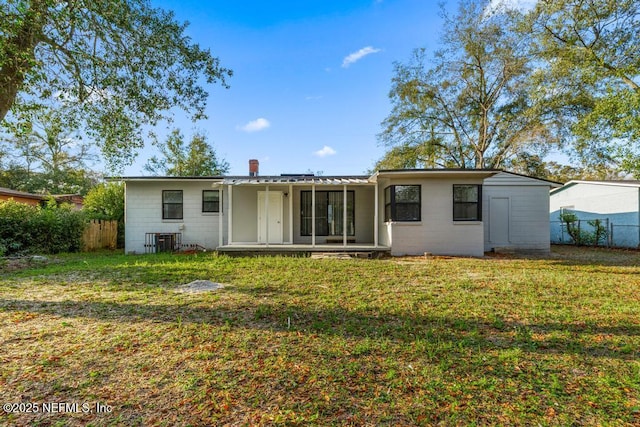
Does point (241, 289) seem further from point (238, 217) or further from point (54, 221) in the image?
point (54, 221)

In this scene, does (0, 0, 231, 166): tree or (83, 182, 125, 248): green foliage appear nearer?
(0, 0, 231, 166): tree

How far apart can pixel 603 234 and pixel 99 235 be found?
22.1 metres

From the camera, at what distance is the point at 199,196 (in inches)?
465

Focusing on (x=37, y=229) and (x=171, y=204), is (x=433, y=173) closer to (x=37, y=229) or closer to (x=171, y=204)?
(x=171, y=204)

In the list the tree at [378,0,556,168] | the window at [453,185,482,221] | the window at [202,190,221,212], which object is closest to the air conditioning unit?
the window at [202,190,221,212]

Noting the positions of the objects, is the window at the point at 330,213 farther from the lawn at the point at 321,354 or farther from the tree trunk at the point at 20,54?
the tree trunk at the point at 20,54

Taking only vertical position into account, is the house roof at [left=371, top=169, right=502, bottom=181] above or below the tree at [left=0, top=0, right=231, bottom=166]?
below

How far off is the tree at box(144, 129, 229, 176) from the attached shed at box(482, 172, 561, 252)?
20600 millimetres

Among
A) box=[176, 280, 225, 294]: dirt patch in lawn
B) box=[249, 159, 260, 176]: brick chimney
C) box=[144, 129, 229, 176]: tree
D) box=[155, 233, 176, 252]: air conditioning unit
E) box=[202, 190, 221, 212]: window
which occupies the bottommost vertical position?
box=[176, 280, 225, 294]: dirt patch in lawn

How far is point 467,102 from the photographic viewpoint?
2088 cm

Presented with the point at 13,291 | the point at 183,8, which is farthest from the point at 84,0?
the point at 13,291

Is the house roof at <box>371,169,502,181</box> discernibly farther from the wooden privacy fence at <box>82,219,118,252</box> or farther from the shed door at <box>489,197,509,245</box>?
the wooden privacy fence at <box>82,219,118,252</box>

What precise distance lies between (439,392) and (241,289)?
12.8 feet

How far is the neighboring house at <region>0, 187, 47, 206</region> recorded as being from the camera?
16562 millimetres
